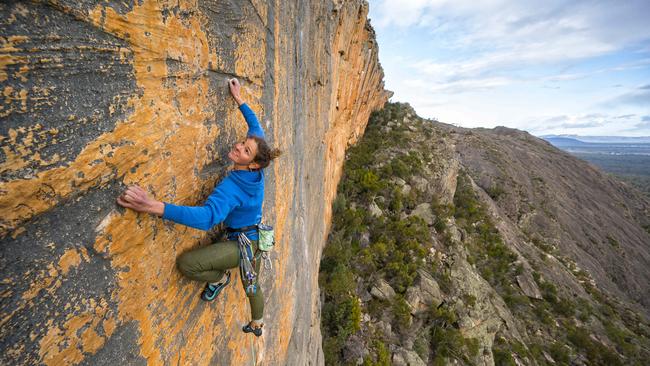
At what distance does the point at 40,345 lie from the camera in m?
1.48

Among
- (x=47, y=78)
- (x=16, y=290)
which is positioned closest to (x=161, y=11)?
(x=47, y=78)

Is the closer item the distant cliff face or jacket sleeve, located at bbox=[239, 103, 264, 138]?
the distant cliff face

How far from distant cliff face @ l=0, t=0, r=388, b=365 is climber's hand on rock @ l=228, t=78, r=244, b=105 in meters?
0.10

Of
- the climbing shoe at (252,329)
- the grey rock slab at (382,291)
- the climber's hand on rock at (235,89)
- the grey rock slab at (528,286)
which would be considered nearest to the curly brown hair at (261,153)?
the climber's hand on rock at (235,89)

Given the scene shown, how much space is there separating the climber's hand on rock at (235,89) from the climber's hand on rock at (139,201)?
1442mm

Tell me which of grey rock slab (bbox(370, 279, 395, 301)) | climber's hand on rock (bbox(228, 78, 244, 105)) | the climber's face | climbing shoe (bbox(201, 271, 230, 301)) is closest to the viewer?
the climber's face

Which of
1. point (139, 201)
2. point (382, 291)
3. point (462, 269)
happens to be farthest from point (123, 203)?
point (462, 269)

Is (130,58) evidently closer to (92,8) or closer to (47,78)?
(92,8)

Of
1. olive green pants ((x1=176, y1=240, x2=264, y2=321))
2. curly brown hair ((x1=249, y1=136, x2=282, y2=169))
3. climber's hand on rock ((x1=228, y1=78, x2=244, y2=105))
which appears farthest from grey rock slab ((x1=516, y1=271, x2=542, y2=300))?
climber's hand on rock ((x1=228, y1=78, x2=244, y2=105))

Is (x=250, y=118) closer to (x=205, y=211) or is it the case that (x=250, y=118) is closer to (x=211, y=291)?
(x=205, y=211)

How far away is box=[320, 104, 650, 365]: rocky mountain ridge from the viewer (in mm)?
17578

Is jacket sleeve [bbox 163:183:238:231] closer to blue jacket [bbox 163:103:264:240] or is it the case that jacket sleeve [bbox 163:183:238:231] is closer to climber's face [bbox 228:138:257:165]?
blue jacket [bbox 163:103:264:240]

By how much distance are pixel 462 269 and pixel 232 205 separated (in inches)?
910

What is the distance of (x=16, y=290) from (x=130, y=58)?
1412 millimetres
